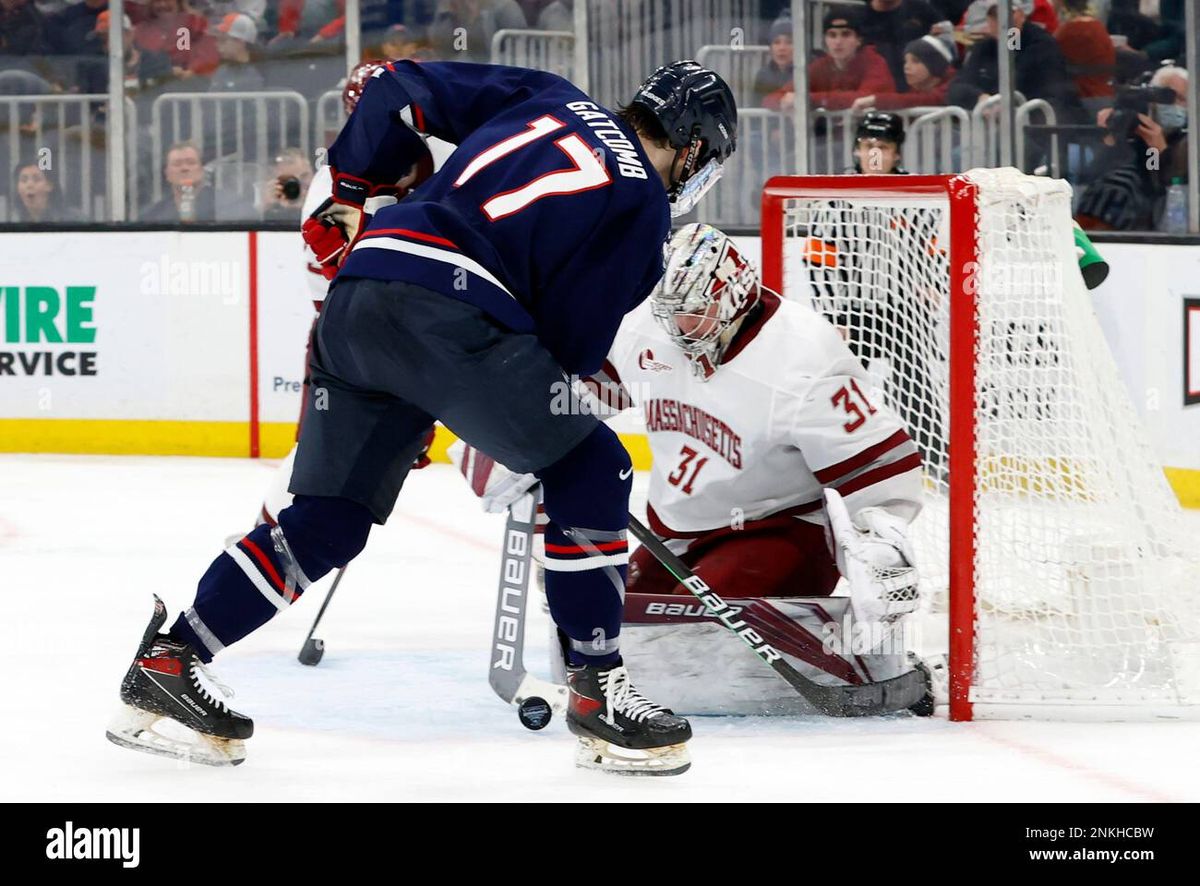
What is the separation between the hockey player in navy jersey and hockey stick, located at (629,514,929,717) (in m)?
0.30

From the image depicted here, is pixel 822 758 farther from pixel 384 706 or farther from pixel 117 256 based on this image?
pixel 117 256

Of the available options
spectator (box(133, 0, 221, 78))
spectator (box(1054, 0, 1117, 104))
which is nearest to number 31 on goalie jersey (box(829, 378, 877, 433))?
spectator (box(1054, 0, 1117, 104))

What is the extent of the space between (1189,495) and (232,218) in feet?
11.0

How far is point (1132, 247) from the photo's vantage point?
5.25m

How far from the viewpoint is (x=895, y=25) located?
641 cm

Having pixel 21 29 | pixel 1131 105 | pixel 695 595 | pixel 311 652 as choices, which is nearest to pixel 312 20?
pixel 21 29

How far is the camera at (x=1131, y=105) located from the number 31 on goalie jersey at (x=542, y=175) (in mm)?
3969

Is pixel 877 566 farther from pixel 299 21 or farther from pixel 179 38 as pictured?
pixel 179 38

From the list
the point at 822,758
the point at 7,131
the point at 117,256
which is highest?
the point at 7,131

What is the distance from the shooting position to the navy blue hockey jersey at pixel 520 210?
2.23 m

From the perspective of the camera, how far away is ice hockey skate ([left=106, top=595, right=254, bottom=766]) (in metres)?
2.35

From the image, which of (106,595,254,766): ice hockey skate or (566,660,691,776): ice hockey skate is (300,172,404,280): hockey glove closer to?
(106,595,254,766): ice hockey skate

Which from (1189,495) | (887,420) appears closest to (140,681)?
(887,420)

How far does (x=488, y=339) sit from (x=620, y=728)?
1.75 ft
